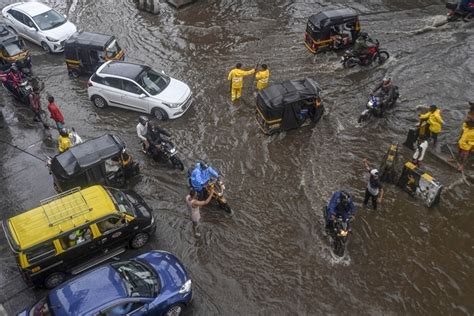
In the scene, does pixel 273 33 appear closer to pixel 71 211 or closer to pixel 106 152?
pixel 106 152

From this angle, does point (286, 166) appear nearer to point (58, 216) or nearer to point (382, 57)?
point (58, 216)

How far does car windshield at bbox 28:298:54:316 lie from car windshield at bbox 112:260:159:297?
1.47 m

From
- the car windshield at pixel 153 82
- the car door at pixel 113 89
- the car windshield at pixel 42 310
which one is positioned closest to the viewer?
the car windshield at pixel 42 310

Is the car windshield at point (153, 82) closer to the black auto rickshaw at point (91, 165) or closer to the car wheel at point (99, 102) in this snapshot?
the car wheel at point (99, 102)

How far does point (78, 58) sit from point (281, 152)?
9.80 m

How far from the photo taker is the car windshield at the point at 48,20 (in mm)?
20547

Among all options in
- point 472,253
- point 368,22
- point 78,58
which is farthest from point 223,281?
point 368,22

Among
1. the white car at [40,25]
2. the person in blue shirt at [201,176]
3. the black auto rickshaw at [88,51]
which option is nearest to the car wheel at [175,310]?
the person in blue shirt at [201,176]

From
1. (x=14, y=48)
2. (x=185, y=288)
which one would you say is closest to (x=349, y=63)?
(x=185, y=288)

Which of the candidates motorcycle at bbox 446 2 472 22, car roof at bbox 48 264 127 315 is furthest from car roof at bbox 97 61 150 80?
motorcycle at bbox 446 2 472 22

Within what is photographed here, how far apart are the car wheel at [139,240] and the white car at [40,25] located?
12.9 m

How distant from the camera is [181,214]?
12461mm

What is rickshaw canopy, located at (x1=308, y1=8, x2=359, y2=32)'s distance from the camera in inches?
739

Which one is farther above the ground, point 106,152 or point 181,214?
point 106,152
